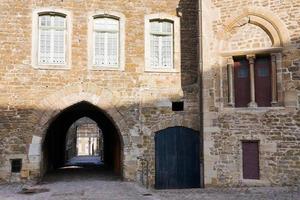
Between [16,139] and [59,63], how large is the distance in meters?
2.66

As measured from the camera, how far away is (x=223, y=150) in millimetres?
12164

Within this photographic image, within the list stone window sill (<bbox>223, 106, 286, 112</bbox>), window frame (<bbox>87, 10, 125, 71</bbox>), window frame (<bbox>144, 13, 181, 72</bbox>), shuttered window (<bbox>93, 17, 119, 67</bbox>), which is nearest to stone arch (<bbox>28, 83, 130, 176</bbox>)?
window frame (<bbox>87, 10, 125, 71</bbox>)

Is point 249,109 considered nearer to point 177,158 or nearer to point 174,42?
point 177,158

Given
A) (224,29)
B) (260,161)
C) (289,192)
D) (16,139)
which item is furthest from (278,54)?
(16,139)

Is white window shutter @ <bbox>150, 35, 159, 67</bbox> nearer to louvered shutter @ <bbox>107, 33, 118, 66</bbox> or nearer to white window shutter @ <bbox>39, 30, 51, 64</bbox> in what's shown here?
louvered shutter @ <bbox>107, 33, 118, 66</bbox>

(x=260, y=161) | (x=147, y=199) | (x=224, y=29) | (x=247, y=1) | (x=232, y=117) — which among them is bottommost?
(x=147, y=199)

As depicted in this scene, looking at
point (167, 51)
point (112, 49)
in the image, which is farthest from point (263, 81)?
point (112, 49)

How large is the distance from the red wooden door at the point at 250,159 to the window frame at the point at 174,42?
339 centimetres

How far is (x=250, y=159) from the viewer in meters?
12.0

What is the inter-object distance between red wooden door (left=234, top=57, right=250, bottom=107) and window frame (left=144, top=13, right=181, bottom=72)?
6.54 ft

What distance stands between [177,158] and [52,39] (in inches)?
216

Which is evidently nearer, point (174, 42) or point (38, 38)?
point (38, 38)

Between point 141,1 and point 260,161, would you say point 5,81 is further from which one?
point 260,161

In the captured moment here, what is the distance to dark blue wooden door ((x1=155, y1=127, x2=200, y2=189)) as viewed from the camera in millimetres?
13305
